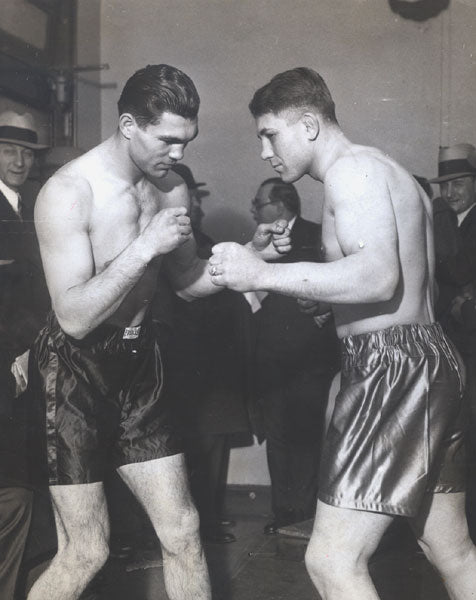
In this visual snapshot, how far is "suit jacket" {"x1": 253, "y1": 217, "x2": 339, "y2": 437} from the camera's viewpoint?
3.08 meters

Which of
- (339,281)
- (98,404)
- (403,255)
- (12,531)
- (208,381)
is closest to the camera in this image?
(339,281)

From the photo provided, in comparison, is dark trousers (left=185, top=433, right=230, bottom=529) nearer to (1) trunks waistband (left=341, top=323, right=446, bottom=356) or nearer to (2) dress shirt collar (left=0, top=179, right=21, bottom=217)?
(2) dress shirt collar (left=0, top=179, right=21, bottom=217)

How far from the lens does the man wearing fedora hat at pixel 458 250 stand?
2.58 meters

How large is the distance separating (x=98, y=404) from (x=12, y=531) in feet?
1.63

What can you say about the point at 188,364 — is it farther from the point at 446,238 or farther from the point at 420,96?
the point at 420,96

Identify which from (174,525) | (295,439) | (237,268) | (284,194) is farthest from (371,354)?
(295,439)

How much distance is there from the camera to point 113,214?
5.83ft

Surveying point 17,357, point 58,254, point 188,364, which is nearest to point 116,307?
point 58,254

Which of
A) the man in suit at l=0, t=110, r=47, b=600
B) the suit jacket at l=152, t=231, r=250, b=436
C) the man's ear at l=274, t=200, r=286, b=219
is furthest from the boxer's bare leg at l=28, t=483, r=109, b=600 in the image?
the man's ear at l=274, t=200, r=286, b=219

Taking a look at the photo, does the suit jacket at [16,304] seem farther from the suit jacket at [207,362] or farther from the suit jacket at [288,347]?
the suit jacket at [288,347]

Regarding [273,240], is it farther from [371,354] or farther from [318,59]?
[318,59]

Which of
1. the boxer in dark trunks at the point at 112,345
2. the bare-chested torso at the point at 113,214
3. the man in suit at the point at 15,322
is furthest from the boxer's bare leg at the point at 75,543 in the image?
the bare-chested torso at the point at 113,214

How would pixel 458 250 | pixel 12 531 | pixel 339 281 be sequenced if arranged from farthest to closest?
pixel 458 250, pixel 12 531, pixel 339 281

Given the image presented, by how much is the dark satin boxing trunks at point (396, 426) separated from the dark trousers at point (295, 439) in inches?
60.9
